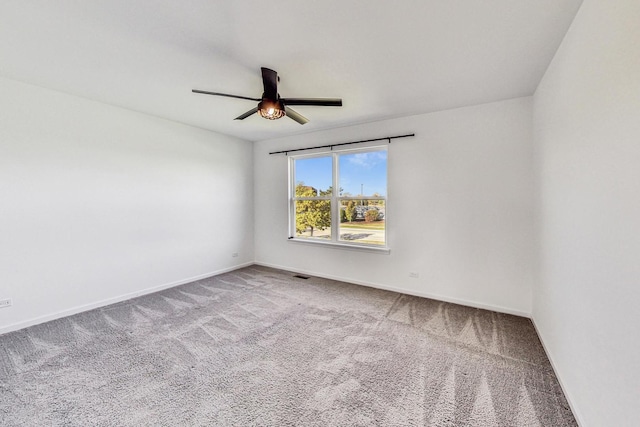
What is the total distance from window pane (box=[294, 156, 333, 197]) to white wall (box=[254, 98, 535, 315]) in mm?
569

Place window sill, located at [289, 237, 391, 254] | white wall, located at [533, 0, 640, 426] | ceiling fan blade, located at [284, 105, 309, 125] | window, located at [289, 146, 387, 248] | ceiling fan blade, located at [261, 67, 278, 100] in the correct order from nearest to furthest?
white wall, located at [533, 0, 640, 426], ceiling fan blade, located at [261, 67, 278, 100], ceiling fan blade, located at [284, 105, 309, 125], window sill, located at [289, 237, 391, 254], window, located at [289, 146, 387, 248]

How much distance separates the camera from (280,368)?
2.03 meters

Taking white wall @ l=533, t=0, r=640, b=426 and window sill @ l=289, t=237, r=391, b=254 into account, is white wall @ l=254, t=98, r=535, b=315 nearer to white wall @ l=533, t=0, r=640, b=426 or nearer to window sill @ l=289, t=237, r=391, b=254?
window sill @ l=289, t=237, r=391, b=254

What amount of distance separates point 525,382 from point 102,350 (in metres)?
3.53

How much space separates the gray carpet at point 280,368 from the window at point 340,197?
1.31 meters

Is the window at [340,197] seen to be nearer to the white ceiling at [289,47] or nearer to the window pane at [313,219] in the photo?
the window pane at [313,219]

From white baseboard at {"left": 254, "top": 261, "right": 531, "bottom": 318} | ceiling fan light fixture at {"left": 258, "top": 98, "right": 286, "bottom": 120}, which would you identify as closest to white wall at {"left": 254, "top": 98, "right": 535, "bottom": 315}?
white baseboard at {"left": 254, "top": 261, "right": 531, "bottom": 318}

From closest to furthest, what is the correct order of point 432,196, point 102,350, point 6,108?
point 102,350
point 6,108
point 432,196

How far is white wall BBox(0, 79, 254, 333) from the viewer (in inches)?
103

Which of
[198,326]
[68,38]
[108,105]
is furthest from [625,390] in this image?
[108,105]

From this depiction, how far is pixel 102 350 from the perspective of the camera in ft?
7.39

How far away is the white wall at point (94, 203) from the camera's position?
261 cm

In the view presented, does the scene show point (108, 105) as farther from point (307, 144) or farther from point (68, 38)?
point (307, 144)

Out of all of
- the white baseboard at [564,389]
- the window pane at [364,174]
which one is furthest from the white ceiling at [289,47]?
the white baseboard at [564,389]
